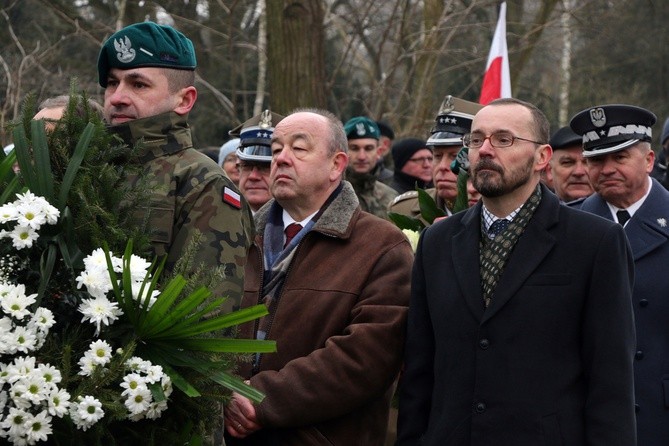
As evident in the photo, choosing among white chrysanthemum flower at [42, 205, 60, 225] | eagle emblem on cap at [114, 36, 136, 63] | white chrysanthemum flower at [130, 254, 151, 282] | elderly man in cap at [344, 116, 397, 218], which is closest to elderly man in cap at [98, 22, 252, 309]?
eagle emblem on cap at [114, 36, 136, 63]

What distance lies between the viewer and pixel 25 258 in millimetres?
3602

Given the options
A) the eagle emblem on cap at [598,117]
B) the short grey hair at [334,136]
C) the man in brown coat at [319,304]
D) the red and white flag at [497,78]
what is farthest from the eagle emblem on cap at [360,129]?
the man in brown coat at [319,304]

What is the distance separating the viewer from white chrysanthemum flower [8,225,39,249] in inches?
138

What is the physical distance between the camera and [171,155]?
14.2 feet

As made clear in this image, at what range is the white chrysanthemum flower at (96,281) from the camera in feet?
11.5

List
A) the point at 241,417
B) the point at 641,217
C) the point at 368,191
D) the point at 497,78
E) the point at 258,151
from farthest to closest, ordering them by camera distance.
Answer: the point at 497,78
the point at 368,191
the point at 258,151
the point at 641,217
the point at 241,417

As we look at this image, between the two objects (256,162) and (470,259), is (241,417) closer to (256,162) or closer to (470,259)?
(470,259)

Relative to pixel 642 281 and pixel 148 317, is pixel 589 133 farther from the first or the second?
pixel 148 317

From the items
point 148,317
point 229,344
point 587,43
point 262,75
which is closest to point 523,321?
point 229,344

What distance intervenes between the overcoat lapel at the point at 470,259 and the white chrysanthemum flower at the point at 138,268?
1.28m

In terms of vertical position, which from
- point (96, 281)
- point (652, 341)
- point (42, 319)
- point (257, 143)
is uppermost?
point (257, 143)

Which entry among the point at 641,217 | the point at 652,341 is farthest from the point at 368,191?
the point at 652,341

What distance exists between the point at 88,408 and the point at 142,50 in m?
1.53

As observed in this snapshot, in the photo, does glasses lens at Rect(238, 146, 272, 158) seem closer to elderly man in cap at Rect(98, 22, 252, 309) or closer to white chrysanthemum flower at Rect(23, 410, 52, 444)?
elderly man in cap at Rect(98, 22, 252, 309)
